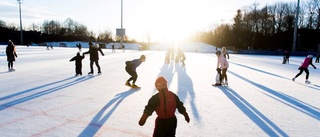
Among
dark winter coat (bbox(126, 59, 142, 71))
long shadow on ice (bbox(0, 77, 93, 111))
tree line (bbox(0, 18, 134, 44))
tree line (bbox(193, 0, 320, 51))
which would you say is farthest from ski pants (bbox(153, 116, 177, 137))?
tree line (bbox(0, 18, 134, 44))

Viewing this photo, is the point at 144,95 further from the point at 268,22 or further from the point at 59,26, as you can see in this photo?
the point at 59,26

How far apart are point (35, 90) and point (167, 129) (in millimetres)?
5530

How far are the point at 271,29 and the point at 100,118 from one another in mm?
61695

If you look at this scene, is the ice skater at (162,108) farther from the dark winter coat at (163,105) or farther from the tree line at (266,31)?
the tree line at (266,31)

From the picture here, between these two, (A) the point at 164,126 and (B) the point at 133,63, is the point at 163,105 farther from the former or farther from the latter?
(B) the point at 133,63

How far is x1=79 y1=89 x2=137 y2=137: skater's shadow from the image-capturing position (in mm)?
3564

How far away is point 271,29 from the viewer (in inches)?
2243

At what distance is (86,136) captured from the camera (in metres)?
3.39

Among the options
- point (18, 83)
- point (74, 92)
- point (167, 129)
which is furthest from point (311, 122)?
point (18, 83)

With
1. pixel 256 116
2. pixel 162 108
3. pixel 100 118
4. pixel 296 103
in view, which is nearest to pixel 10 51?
pixel 100 118

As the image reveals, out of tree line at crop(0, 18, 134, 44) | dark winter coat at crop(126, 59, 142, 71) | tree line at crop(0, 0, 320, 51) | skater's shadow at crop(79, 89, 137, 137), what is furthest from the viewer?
tree line at crop(0, 18, 134, 44)

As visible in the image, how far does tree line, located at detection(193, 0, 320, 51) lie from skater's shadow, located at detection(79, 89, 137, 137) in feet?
159

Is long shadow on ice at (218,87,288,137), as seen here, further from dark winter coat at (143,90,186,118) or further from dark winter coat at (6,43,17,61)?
dark winter coat at (6,43,17,61)

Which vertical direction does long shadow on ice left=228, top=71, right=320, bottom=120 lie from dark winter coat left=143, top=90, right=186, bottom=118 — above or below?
below
